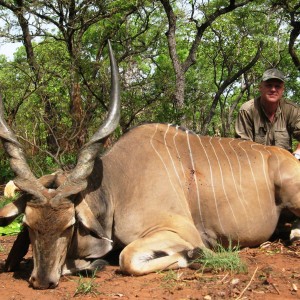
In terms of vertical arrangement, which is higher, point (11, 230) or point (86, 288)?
point (86, 288)

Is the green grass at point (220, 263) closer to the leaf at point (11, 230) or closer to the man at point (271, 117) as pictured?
the man at point (271, 117)

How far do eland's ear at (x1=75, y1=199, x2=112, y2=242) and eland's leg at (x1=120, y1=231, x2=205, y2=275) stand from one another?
0.20 metres

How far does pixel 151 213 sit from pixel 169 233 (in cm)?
19

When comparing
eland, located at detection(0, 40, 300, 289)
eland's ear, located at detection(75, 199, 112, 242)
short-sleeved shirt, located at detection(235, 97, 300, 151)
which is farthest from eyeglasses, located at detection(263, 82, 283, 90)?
eland's ear, located at detection(75, 199, 112, 242)

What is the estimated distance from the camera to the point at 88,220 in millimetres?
2748

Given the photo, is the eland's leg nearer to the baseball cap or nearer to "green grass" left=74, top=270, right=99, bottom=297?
"green grass" left=74, top=270, right=99, bottom=297

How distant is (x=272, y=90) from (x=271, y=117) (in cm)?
26

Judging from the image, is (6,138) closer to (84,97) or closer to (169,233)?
(169,233)

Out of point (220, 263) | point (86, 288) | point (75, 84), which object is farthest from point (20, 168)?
point (75, 84)

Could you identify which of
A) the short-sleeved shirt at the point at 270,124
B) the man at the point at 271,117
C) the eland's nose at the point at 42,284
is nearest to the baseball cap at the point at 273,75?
the man at the point at 271,117

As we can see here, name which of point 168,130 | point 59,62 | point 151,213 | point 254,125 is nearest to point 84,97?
point 59,62

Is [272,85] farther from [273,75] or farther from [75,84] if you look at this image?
[75,84]

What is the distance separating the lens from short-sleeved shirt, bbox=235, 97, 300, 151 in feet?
14.6

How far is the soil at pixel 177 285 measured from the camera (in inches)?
93.8
